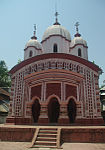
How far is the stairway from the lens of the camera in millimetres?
7324

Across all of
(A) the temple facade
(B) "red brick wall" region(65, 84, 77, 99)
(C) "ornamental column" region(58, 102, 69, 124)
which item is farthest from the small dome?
(C) "ornamental column" region(58, 102, 69, 124)

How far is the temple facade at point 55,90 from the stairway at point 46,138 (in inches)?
170

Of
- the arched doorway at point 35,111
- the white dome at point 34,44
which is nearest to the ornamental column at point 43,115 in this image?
the arched doorway at point 35,111

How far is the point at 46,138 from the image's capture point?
7.83 m

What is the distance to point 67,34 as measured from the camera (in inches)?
822

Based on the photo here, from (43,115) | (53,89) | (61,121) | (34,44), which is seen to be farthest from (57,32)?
(61,121)

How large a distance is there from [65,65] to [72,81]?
6.14ft

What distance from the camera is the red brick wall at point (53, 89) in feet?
44.5

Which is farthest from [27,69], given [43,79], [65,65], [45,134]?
[45,134]

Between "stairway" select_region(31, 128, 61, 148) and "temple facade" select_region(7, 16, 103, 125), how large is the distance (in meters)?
4.31

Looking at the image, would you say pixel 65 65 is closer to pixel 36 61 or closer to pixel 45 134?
pixel 36 61

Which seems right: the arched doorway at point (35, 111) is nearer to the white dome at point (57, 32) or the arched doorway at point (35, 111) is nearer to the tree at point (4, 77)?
the white dome at point (57, 32)

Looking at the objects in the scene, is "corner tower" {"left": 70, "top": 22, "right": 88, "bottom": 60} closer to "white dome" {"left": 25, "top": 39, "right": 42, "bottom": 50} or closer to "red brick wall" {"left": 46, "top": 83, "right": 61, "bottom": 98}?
"white dome" {"left": 25, "top": 39, "right": 42, "bottom": 50}

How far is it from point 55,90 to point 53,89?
8.8 inches
